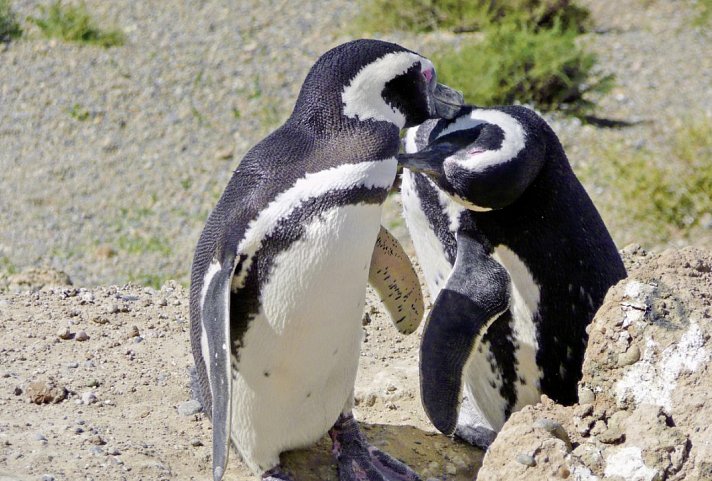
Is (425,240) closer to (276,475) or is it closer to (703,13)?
(276,475)

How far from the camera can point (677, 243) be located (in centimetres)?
665

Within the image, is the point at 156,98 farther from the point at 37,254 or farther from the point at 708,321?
the point at 708,321

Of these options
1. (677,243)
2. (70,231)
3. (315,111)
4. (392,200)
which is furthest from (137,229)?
(315,111)

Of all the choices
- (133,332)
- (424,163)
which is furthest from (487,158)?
(133,332)

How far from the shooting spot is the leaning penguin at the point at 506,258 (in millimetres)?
3238

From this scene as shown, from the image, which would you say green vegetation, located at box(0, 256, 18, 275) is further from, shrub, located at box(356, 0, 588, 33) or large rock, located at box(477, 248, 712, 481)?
shrub, located at box(356, 0, 588, 33)

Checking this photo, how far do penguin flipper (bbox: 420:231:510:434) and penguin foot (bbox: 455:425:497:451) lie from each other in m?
0.45

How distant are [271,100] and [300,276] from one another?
220 inches

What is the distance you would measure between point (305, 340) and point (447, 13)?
23.7ft

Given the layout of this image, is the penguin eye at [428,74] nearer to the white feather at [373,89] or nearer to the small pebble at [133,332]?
the white feather at [373,89]

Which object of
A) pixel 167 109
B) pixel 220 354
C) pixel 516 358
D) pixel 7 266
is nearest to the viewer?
pixel 220 354

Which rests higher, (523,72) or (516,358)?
(516,358)

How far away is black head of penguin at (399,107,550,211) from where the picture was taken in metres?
3.21

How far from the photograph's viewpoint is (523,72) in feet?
27.1
